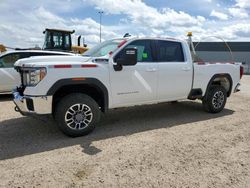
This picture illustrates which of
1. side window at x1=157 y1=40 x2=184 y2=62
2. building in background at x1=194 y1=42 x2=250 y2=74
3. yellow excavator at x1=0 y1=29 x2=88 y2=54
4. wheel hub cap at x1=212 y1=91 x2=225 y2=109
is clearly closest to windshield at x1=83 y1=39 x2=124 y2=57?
side window at x1=157 y1=40 x2=184 y2=62

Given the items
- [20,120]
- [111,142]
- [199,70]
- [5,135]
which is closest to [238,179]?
[111,142]

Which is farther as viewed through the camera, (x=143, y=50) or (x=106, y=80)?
(x=143, y=50)

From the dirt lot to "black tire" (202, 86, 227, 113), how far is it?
428 millimetres

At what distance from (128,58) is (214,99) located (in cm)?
314

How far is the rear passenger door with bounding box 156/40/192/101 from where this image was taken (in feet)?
20.1

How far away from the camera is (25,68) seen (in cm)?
494

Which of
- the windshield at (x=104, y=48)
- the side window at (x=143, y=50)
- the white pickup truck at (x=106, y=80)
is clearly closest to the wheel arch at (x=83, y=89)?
the white pickup truck at (x=106, y=80)

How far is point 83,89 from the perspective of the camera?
540 centimetres

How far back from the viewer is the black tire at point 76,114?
4984 mm

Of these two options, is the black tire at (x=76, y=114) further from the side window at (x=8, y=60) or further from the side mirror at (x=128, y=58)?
the side window at (x=8, y=60)

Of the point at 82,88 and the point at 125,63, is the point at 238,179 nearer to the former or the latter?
the point at 125,63

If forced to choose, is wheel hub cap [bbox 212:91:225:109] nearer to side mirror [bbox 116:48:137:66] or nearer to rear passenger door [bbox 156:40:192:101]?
rear passenger door [bbox 156:40:192:101]

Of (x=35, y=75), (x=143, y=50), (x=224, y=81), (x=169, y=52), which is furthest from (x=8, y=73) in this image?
(x=224, y=81)

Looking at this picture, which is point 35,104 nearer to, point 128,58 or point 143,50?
point 128,58
